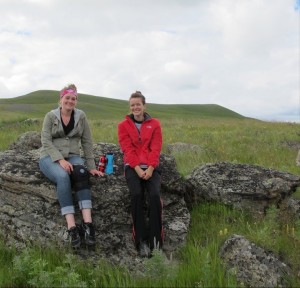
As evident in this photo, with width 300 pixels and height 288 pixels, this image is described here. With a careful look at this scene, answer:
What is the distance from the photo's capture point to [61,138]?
773cm

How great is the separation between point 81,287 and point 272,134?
16.4m

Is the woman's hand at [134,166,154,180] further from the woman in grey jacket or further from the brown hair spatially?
the brown hair

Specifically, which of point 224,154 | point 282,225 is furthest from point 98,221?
point 224,154

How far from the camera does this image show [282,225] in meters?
7.28

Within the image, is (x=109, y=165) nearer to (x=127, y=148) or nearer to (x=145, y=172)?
(x=127, y=148)

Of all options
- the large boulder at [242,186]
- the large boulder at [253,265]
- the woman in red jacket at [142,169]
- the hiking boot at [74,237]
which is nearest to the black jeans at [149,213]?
the woman in red jacket at [142,169]

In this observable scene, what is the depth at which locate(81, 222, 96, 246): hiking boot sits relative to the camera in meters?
6.34

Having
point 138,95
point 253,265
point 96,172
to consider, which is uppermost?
point 138,95

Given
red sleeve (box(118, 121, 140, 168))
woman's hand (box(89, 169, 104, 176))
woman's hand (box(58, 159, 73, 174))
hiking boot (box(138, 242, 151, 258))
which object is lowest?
hiking boot (box(138, 242, 151, 258))

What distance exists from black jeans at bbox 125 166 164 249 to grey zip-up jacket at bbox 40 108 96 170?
4.54 feet

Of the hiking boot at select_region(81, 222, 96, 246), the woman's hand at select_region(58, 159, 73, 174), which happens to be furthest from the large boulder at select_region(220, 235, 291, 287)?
the woman's hand at select_region(58, 159, 73, 174)

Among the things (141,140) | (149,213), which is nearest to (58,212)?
(149,213)

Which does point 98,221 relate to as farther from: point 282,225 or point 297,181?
point 297,181

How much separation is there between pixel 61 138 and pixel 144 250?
2.79m
